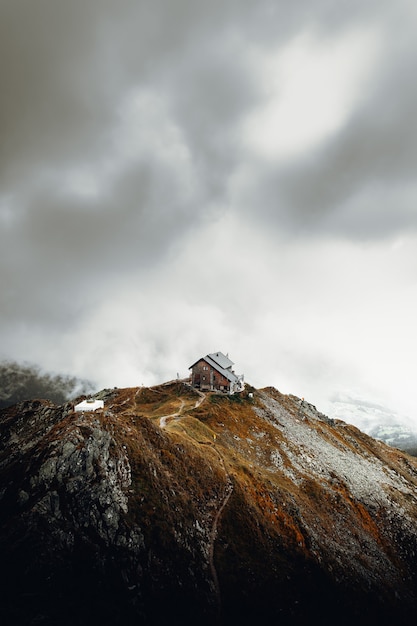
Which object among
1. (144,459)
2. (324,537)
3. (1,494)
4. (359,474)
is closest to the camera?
(1,494)

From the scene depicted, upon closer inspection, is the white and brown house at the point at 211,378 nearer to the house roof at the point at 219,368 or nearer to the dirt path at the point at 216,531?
the house roof at the point at 219,368

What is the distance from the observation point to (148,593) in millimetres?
31828

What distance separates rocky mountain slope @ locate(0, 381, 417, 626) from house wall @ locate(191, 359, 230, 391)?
2611 centimetres

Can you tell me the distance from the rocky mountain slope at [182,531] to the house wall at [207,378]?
26.1 m

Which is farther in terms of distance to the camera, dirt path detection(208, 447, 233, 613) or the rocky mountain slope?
dirt path detection(208, 447, 233, 613)

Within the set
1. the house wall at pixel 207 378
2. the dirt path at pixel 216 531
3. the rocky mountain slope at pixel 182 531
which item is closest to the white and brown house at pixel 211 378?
the house wall at pixel 207 378

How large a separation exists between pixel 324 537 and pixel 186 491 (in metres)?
29.3

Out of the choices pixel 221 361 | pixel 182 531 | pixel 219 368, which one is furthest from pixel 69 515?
pixel 221 361

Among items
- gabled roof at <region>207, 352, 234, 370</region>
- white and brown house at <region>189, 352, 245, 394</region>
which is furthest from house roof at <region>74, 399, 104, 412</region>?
gabled roof at <region>207, 352, 234, 370</region>

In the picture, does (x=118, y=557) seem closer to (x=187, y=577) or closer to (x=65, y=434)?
(x=187, y=577)

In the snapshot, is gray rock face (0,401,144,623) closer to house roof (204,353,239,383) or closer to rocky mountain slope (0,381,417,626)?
rocky mountain slope (0,381,417,626)

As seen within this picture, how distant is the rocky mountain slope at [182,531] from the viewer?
29.8 metres

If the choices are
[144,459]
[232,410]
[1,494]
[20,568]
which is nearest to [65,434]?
[1,494]

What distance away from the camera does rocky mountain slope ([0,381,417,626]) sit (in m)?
29.8
